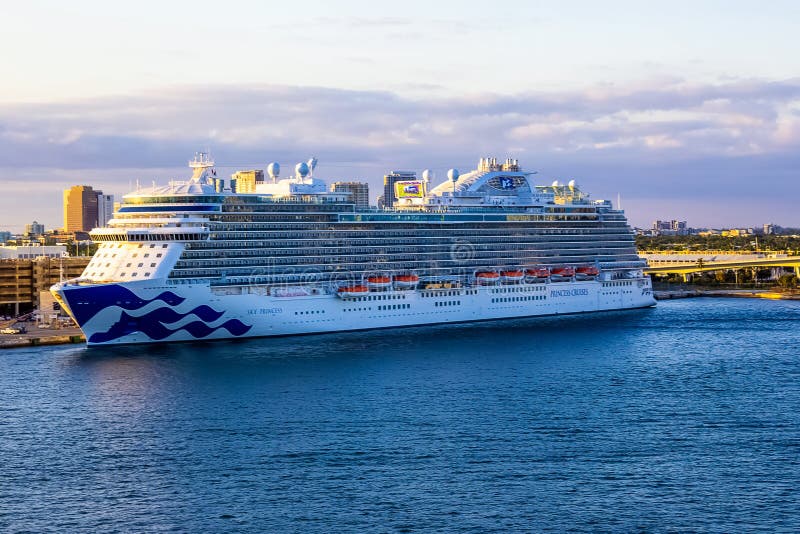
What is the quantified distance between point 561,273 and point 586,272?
2.81 meters

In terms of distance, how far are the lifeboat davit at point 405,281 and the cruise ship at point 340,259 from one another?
0.30 ft

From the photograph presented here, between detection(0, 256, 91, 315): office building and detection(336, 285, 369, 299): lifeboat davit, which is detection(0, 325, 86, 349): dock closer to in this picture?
detection(336, 285, 369, 299): lifeboat davit

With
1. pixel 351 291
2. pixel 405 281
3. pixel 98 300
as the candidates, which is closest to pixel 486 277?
pixel 405 281

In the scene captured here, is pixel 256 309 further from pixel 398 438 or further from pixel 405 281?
pixel 398 438

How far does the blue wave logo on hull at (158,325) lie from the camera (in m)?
58.2

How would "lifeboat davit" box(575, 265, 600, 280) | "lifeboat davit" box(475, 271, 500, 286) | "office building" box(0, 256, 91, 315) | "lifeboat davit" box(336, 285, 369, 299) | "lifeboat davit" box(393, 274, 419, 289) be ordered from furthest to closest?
1. "office building" box(0, 256, 91, 315)
2. "lifeboat davit" box(575, 265, 600, 280)
3. "lifeboat davit" box(475, 271, 500, 286)
4. "lifeboat davit" box(393, 274, 419, 289)
5. "lifeboat davit" box(336, 285, 369, 299)

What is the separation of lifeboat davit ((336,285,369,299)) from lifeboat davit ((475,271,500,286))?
411 inches

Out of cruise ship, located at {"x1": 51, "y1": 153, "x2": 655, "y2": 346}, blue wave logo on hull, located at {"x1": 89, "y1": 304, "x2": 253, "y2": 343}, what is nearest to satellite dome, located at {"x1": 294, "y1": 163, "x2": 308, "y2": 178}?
cruise ship, located at {"x1": 51, "y1": 153, "x2": 655, "y2": 346}

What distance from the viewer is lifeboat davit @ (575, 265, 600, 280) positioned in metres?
81.6

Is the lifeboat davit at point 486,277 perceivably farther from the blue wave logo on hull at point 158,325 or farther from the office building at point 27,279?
the office building at point 27,279

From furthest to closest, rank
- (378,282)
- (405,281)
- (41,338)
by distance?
(405,281) < (378,282) < (41,338)

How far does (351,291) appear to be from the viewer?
66.7 metres

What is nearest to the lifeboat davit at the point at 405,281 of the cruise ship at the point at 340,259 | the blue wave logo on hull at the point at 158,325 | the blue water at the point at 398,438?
the cruise ship at the point at 340,259

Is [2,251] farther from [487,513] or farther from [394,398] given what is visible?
[487,513]
